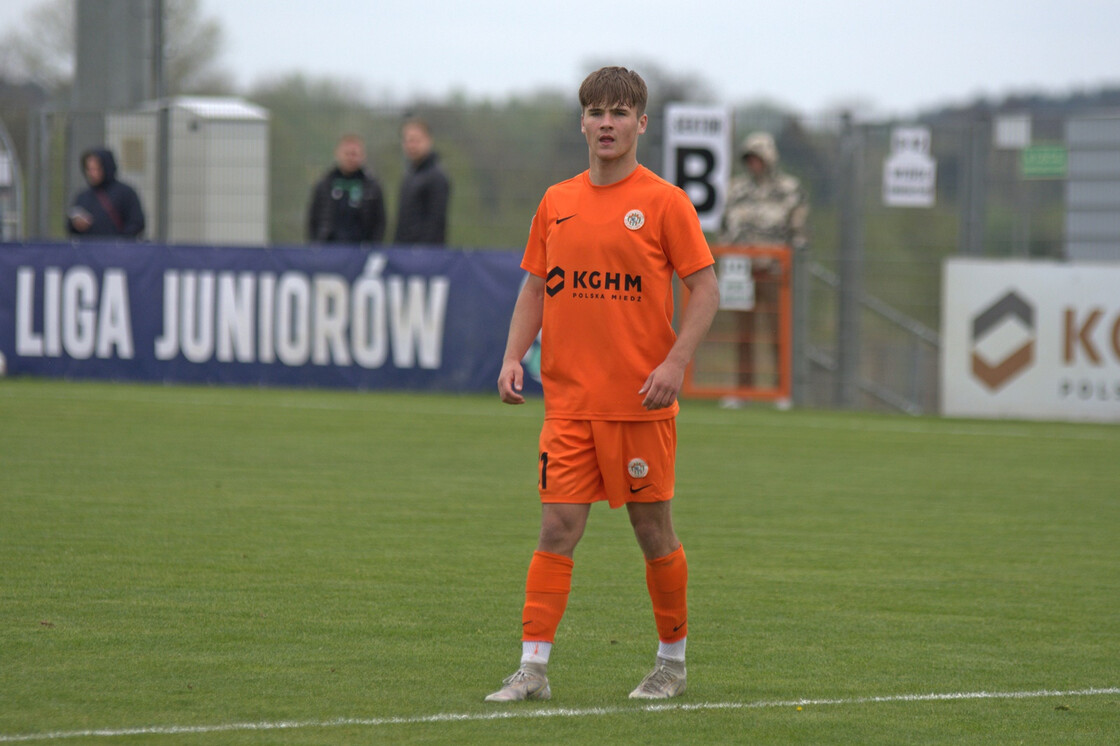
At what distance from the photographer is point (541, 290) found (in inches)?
201

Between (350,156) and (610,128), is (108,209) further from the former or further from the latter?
(610,128)

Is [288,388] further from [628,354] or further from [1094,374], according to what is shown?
[628,354]

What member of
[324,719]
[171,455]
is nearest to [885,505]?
[171,455]

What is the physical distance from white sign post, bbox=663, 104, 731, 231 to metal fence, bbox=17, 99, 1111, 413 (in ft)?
0.76

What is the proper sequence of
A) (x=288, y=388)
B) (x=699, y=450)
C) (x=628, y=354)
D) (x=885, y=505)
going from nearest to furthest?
(x=628, y=354)
(x=885, y=505)
(x=699, y=450)
(x=288, y=388)

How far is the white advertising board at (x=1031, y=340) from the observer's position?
15445 mm

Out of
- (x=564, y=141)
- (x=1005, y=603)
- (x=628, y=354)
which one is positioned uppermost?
(x=564, y=141)

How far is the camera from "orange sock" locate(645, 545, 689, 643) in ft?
16.1

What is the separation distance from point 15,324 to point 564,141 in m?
6.35

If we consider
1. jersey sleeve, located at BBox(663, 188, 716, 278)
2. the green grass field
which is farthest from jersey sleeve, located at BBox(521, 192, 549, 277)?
the green grass field

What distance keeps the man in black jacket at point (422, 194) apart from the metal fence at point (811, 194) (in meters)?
0.47

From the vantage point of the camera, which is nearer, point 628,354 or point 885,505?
point 628,354

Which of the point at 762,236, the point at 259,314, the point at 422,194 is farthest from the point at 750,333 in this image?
the point at 259,314

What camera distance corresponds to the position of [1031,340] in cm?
1557
